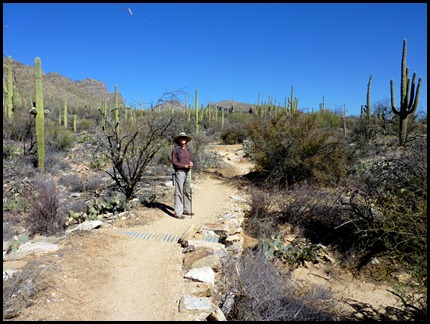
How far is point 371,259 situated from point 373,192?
160 centimetres

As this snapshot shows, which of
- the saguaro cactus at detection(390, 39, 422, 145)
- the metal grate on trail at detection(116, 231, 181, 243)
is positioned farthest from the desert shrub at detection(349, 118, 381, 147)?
the metal grate on trail at detection(116, 231, 181, 243)

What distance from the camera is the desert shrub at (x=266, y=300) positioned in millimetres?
3611

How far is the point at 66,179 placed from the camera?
11.2 meters

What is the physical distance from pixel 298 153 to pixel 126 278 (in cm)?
765

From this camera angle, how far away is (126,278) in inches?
173

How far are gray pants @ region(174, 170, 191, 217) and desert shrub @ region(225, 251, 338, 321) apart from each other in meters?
2.79

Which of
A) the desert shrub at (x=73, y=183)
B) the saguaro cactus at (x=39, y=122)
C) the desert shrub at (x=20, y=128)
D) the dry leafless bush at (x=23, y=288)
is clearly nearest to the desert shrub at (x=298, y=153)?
the desert shrub at (x=73, y=183)

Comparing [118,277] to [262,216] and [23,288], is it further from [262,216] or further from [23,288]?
[262,216]

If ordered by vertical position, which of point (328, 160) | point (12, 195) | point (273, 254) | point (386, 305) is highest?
point (328, 160)

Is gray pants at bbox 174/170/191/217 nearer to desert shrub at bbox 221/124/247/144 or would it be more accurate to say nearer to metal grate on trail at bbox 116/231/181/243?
metal grate on trail at bbox 116/231/181/243

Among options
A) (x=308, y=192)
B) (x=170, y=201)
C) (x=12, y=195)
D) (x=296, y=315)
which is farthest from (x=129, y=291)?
(x=12, y=195)

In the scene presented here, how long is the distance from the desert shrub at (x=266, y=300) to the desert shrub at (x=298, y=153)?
232 inches

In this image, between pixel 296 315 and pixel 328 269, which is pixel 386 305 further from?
pixel 296 315

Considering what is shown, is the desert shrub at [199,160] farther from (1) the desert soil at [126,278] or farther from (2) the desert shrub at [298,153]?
(1) the desert soil at [126,278]
